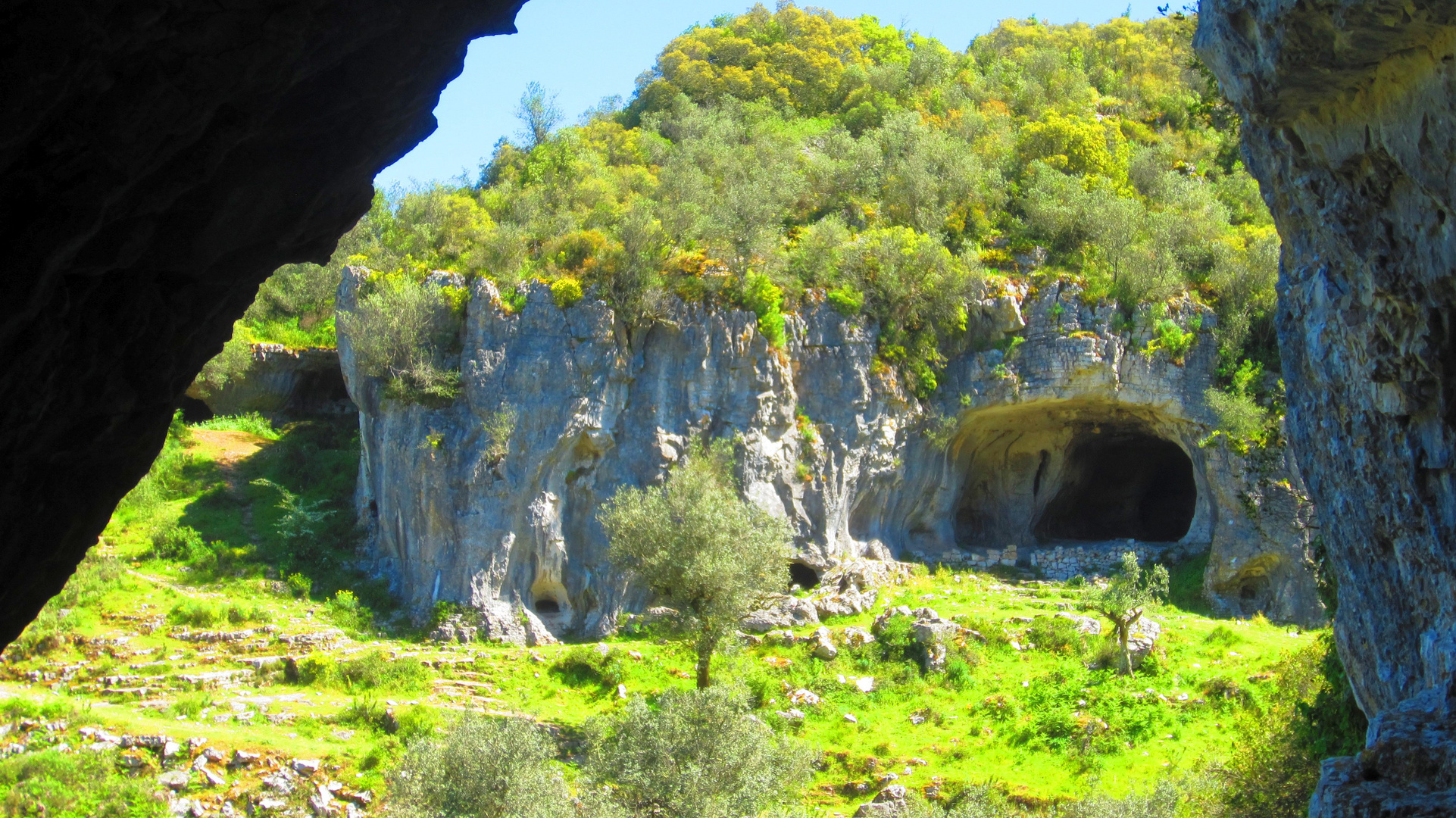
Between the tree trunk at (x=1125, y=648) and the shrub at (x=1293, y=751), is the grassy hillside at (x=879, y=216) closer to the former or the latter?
the tree trunk at (x=1125, y=648)

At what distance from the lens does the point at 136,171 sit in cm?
629

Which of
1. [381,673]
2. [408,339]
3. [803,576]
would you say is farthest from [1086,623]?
[408,339]

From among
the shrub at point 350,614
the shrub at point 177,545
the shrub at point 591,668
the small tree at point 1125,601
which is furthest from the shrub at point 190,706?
the small tree at point 1125,601

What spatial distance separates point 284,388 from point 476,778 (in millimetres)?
27955

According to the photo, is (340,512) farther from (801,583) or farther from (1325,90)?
(1325,90)

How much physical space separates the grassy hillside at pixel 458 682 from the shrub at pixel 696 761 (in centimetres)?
234

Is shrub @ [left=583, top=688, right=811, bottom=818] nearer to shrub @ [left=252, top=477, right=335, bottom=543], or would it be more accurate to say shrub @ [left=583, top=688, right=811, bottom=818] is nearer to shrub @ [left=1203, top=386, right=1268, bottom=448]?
shrub @ [left=252, top=477, right=335, bottom=543]

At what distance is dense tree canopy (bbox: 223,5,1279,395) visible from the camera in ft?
109

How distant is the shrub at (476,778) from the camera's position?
16703mm

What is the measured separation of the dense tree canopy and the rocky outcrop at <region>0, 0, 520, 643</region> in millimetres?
14725

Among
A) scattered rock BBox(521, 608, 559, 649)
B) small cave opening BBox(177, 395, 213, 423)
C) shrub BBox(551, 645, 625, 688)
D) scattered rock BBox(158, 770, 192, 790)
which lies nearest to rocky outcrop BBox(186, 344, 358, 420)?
small cave opening BBox(177, 395, 213, 423)

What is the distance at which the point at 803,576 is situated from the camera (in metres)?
32.7

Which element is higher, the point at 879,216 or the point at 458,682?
the point at 879,216

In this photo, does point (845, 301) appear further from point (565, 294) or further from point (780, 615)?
point (780, 615)
